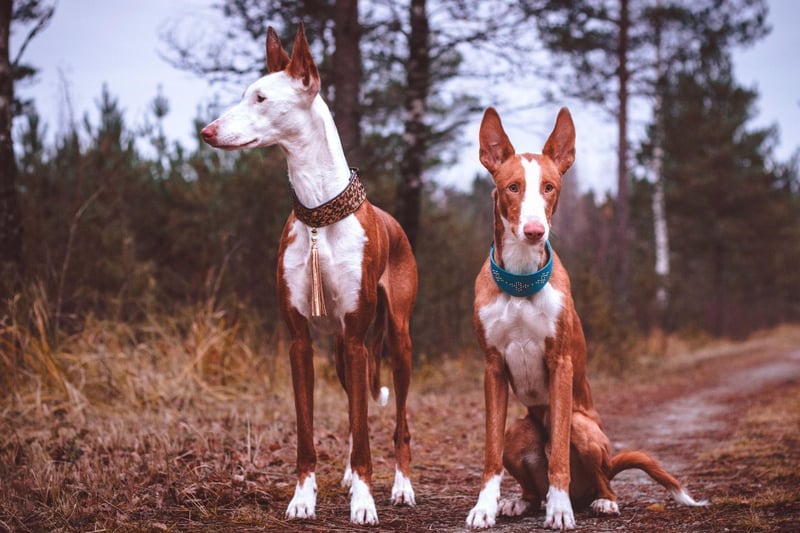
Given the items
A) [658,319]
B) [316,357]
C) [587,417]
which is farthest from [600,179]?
[587,417]

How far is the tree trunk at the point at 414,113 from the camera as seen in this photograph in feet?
29.7

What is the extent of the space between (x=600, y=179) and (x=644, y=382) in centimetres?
3143

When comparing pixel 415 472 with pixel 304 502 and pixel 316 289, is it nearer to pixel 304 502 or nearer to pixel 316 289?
pixel 304 502

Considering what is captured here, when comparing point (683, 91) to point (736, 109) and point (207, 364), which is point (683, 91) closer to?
point (736, 109)

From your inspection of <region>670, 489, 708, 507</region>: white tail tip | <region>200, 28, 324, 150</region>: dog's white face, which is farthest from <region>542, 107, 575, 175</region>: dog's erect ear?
<region>670, 489, 708, 507</region>: white tail tip

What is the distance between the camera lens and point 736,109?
26.0m

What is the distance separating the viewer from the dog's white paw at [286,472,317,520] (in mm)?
3840

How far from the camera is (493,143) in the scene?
13.1 ft

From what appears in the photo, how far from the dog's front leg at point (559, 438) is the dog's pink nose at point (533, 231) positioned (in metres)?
0.62

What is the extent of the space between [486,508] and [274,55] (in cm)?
253

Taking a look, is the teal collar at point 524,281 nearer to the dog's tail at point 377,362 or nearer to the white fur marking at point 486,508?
the white fur marking at point 486,508

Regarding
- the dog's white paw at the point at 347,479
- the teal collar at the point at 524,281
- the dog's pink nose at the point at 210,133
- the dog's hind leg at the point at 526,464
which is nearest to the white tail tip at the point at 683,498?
the dog's hind leg at the point at 526,464

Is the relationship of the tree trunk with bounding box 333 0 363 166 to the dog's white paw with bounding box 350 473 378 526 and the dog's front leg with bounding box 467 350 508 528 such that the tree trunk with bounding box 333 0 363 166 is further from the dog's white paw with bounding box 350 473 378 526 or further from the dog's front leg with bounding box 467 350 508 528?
the dog's white paw with bounding box 350 473 378 526

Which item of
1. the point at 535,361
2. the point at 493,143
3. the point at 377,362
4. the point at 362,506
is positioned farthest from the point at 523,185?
the point at 362,506
